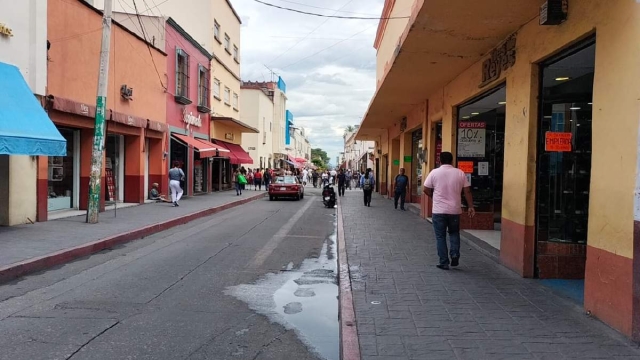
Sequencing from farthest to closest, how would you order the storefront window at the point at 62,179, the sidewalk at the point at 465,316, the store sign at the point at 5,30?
the storefront window at the point at 62,179 < the store sign at the point at 5,30 < the sidewalk at the point at 465,316

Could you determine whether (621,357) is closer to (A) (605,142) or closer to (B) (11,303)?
(A) (605,142)

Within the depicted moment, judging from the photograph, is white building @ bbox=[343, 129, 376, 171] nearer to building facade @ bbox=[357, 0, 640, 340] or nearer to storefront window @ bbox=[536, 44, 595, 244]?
building facade @ bbox=[357, 0, 640, 340]

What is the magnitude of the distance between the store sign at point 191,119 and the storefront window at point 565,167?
18.8 meters

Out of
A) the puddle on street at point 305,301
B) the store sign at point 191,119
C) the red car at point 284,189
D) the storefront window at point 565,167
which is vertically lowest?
the puddle on street at point 305,301

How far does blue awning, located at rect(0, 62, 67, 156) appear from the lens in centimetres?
968

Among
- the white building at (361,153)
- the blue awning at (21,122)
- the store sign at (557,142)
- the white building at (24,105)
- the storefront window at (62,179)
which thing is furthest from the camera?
the white building at (361,153)

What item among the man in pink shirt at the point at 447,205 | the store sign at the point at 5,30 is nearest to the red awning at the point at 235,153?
the store sign at the point at 5,30

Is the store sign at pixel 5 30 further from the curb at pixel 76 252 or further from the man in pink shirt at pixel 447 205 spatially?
the man in pink shirt at pixel 447 205

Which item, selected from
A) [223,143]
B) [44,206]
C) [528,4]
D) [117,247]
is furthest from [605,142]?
[223,143]

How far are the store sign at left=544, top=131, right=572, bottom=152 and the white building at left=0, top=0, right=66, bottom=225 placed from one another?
31.0ft

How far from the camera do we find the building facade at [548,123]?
187 inches

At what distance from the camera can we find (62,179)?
14633 millimetres

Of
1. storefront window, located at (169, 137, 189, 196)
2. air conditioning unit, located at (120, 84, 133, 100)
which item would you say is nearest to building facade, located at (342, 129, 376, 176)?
storefront window, located at (169, 137, 189, 196)

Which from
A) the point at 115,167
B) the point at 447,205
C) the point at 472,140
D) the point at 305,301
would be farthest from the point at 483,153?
the point at 115,167
